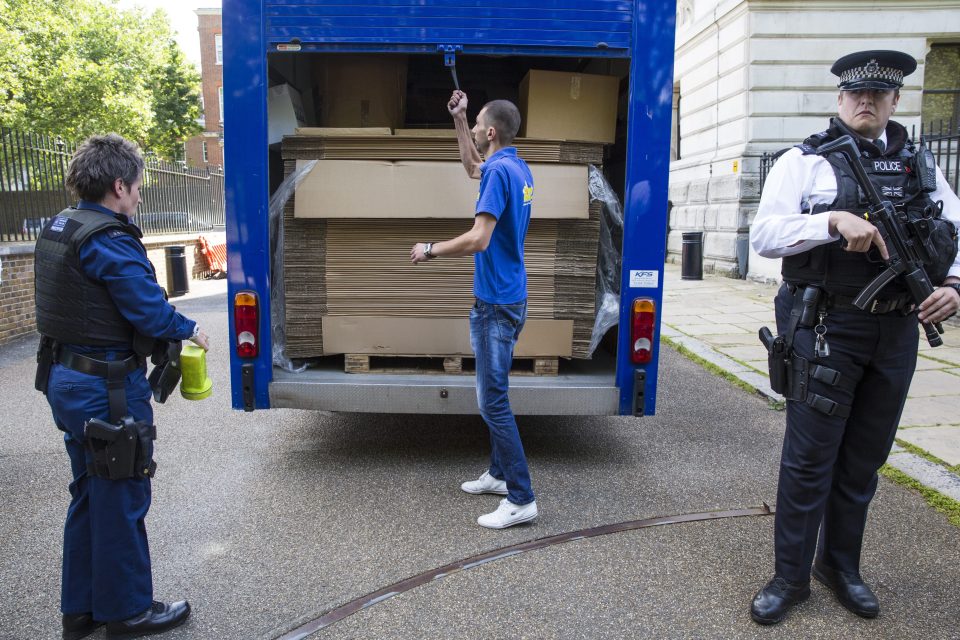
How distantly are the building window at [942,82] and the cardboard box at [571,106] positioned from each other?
12259 mm

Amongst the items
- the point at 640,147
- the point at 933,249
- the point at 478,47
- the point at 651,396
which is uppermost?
the point at 478,47

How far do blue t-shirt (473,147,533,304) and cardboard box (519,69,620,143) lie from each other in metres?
0.87

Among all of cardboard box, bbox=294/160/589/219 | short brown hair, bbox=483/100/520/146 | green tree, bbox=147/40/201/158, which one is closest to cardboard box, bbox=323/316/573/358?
cardboard box, bbox=294/160/589/219

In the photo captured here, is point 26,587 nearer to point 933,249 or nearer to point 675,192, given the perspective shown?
point 933,249

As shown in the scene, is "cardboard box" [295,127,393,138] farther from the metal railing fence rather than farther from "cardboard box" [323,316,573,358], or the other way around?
Result: the metal railing fence

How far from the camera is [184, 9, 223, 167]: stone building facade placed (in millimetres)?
54719

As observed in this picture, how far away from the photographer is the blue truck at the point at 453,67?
12.8ft

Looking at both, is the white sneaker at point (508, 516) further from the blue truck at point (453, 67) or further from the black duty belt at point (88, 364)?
the black duty belt at point (88, 364)

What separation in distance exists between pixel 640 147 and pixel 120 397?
2.84 m

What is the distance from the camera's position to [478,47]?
156 inches

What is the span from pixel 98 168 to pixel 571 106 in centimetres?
277

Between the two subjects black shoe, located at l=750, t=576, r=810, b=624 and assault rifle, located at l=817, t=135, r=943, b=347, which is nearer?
assault rifle, located at l=817, t=135, r=943, b=347

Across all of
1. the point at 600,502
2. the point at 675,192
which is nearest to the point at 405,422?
the point at 600,502

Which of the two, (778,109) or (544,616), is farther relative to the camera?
(778,109)
